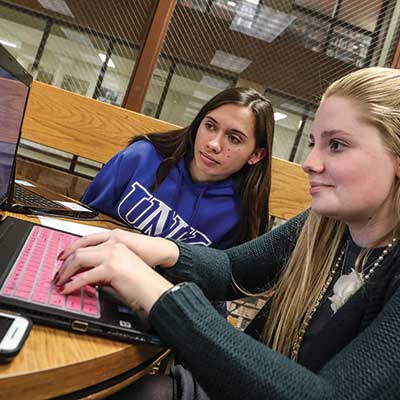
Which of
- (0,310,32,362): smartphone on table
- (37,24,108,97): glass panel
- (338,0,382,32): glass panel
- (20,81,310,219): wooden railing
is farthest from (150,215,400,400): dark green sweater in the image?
(338,0,382,32): glass panel

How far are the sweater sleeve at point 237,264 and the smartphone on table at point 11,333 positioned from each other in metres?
0.38

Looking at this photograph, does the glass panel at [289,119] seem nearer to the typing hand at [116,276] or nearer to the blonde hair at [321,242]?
the blonde hair at [321,242]

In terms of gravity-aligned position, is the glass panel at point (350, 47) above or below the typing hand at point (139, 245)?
above

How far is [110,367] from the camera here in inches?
17.6

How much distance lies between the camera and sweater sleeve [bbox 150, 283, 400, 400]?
17.8 inches

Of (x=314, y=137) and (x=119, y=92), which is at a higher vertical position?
(x=119, y=92)

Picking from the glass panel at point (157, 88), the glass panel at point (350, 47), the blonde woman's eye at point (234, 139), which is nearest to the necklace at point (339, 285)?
the blonde woman's eye at point (234, 139)

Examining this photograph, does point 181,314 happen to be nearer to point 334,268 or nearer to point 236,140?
point 334,268

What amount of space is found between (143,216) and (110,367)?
0.99 meters

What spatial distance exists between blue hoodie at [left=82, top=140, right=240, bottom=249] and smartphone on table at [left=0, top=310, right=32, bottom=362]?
38.3 inches

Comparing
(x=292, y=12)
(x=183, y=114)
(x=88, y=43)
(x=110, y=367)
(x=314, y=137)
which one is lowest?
(x=110, y=367)

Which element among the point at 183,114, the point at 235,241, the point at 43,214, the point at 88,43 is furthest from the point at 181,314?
the point at 88,43

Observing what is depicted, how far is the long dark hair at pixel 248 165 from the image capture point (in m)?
1.45

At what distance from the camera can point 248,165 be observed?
5.04 feet
